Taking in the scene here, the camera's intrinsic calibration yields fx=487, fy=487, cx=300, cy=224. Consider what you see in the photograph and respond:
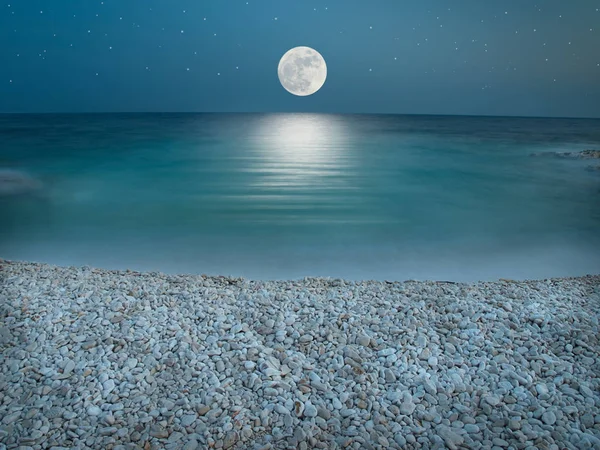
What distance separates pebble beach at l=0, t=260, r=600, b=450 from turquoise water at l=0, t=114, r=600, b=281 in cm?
116

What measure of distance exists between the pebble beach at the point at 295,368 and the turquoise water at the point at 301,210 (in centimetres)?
116

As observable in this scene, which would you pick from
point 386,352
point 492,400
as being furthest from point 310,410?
point 492,400

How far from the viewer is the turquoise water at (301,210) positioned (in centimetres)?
394

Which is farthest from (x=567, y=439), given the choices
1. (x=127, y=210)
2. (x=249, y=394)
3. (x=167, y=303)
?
(x=127, y=210)

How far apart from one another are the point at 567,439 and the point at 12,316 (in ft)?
7.72

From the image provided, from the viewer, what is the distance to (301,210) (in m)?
5.03

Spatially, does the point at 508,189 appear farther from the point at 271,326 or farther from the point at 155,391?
the point at 155,391

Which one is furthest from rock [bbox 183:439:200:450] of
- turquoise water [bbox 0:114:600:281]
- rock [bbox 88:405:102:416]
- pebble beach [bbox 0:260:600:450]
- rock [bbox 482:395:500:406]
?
turquoise water [bbox 0:114:600:281]

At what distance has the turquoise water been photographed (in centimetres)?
394

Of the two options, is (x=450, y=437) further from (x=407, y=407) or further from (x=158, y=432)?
(x=158, y=432)

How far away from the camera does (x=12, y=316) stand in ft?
7.50

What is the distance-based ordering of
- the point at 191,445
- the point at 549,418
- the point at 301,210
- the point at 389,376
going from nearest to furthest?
the point at 191,445
the point at 549,418
the point at 389,376
the point at 301,210

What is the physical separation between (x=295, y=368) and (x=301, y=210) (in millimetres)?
3156

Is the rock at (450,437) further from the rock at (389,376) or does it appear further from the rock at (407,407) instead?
the rock at (389,376)
